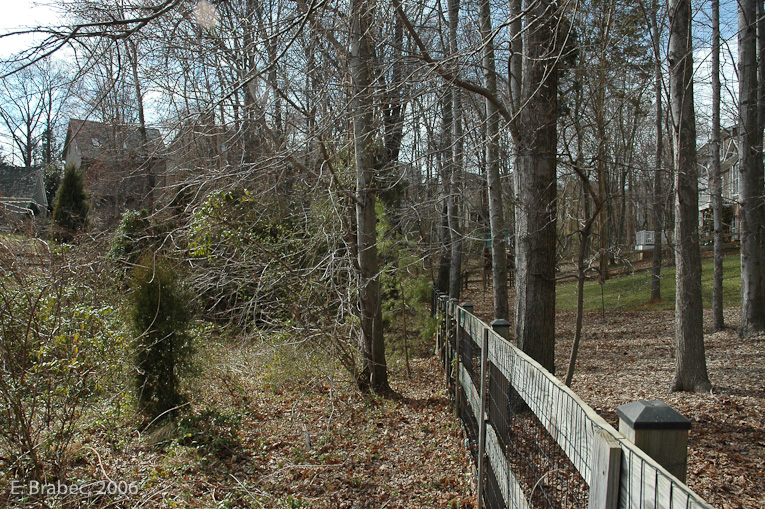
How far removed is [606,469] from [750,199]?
34.5 feet

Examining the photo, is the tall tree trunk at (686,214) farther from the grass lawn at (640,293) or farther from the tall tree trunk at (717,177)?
the grass lawn at (640,293)

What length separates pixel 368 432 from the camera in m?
6.57

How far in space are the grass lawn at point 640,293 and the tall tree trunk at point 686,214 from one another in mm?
8684

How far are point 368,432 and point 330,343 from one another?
1.62 metres

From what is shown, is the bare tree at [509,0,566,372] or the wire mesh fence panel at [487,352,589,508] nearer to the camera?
the wire mesh fence panel at [487,352,589,508]

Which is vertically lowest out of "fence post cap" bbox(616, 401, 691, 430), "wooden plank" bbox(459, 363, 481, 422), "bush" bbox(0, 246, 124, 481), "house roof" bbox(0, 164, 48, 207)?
"wooden plank" bbox(459, 363, 481, 422)

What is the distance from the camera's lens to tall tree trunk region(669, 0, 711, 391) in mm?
6422

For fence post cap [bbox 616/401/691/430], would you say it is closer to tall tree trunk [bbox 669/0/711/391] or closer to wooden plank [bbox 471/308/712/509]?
wooden plank [bbox 471/308/712/509]

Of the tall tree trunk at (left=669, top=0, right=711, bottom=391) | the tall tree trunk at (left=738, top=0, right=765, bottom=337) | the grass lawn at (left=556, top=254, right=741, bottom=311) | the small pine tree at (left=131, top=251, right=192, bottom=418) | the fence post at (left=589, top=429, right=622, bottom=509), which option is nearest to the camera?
the fence post at (left=589, top=429, right=622, bottom=509)

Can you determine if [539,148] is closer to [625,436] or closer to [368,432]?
[368,432]

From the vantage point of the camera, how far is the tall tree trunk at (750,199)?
388 inches

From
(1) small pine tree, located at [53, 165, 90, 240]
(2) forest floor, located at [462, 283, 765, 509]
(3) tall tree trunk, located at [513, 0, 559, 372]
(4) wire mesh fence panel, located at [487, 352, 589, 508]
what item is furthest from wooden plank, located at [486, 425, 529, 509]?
(1) small pine tree, located at [53, 165, 90, 240]

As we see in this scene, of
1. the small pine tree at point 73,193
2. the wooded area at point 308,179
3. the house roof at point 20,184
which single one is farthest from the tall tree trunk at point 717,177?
the house roof at point 20,184

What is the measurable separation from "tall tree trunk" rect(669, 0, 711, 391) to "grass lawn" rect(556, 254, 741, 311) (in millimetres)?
8684
